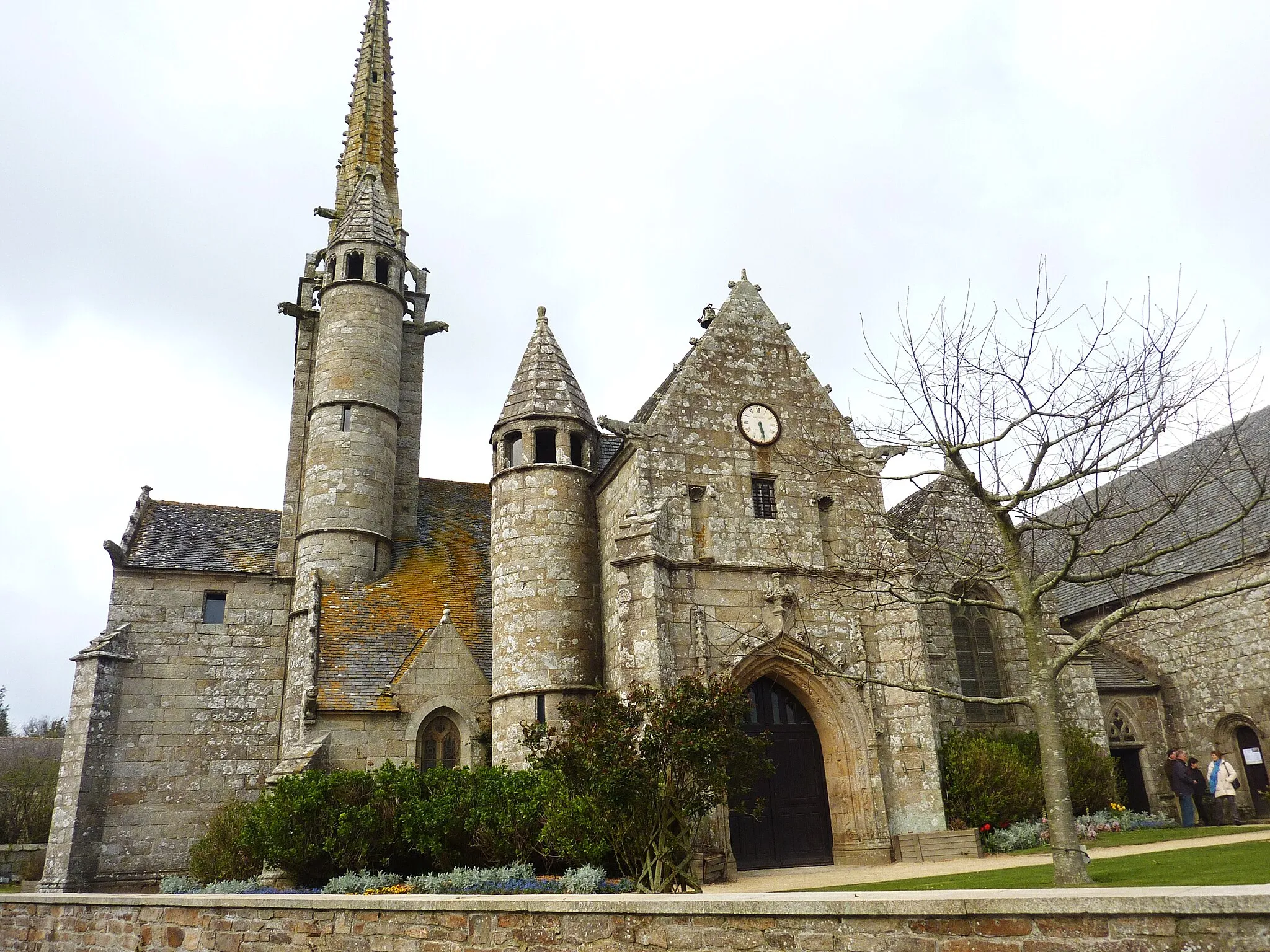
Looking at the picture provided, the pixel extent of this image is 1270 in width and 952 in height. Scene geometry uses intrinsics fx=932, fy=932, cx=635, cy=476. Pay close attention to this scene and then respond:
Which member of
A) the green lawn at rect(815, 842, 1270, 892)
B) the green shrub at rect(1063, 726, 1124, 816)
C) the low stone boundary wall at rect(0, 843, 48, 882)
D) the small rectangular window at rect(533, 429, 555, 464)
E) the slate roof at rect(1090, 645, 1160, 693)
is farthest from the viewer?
the low stone boundary wall at rect(0, 843, 48, 882)

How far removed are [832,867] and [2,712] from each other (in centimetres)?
7619

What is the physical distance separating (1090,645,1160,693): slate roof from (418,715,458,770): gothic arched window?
14.1 m

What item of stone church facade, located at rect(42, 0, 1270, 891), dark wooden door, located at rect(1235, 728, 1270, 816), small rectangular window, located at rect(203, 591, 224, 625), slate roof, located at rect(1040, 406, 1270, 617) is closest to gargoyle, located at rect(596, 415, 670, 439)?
stone church facade, located at rect(42, 0, 1270, 891)

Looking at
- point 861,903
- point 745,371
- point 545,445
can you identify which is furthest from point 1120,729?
point 861,903

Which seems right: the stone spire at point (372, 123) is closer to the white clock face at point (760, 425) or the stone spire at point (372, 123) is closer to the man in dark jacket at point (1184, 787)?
the white clock face at point (760, 425)

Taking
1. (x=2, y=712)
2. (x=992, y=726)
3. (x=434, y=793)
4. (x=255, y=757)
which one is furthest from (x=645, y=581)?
(x=2, y=712)

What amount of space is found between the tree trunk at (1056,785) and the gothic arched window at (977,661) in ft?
32.8

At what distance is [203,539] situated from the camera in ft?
73.2

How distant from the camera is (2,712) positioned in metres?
70.7

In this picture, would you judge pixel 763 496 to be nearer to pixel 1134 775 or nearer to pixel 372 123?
pixel 1134 775

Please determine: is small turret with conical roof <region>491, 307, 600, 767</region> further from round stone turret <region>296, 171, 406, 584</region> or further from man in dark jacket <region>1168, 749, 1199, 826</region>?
man in dark jacket <region>1168, 749, 1199, 826</region>

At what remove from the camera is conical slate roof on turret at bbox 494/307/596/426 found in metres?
19.3

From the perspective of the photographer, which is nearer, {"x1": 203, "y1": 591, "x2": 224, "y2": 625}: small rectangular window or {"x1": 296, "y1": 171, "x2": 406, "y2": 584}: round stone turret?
{"x1": 203, "y1": 591, "x2": 224, "y2": 625}: small rectangular window

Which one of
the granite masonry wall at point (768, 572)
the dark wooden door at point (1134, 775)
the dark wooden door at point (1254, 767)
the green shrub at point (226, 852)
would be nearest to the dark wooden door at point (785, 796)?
the granite masonry wall at point (768, 572)
